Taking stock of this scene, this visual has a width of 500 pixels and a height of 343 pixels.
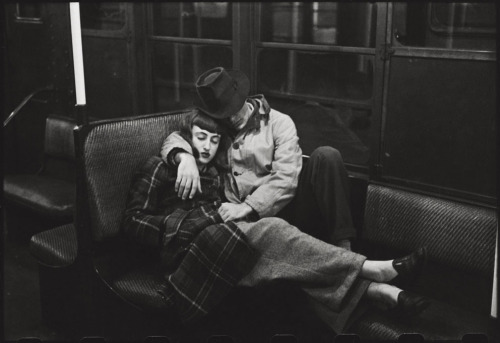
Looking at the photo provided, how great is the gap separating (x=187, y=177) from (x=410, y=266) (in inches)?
41.7

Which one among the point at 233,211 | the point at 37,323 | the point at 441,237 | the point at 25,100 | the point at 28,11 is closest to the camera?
the point at 441,237

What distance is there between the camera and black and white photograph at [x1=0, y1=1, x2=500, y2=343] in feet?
8.59

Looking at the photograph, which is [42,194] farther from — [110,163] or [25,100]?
[110,163]

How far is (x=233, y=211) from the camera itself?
291 centimetres

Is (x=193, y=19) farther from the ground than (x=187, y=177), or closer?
farther from the ground

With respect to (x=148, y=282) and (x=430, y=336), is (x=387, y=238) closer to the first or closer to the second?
(x=430, y=336)

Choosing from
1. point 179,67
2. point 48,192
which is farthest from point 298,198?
point 48,192

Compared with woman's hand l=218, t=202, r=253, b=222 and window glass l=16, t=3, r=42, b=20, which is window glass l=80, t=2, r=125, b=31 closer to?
window glass l=16, t=3, r=42, b=20

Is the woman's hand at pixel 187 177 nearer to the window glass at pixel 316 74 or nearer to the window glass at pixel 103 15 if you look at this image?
the window glass at pixel 316 74

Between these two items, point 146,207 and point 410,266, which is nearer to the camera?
point 410,266

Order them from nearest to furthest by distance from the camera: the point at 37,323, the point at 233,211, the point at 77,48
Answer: the point at 77,48 → the point at 233,211 → the point at 37,323

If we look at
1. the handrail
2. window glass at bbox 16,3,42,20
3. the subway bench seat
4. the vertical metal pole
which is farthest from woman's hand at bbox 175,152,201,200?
window glass at bbox 16,3,42,20

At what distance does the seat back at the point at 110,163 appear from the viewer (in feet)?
9.27

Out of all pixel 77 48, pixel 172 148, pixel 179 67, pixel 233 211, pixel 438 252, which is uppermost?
pixel 77 48
